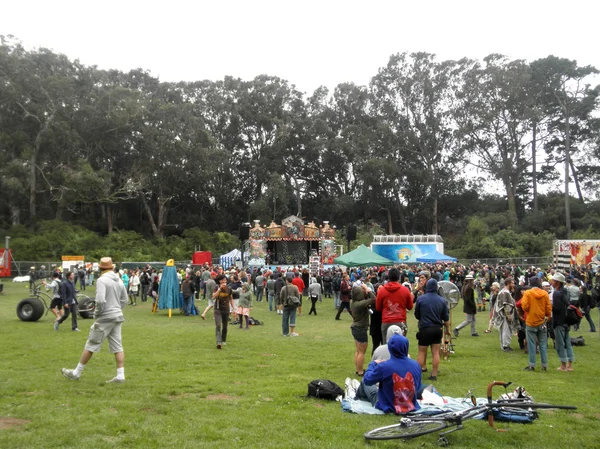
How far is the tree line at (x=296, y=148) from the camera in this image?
139 ft

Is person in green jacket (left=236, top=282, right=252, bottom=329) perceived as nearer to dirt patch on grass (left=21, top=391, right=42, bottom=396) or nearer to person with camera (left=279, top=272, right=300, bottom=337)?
person with camera (left=279, top=272, right=300, bottom=337)

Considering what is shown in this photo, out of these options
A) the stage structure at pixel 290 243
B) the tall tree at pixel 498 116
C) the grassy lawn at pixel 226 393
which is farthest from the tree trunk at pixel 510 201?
the grassy lawn at pixel 226 393

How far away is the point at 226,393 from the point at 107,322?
1.66 meters

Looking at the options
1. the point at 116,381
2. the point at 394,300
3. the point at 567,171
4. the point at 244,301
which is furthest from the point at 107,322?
the point at 567,171

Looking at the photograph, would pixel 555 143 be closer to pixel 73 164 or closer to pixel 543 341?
pixel 73 164

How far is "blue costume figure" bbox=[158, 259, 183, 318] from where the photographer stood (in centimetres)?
1611

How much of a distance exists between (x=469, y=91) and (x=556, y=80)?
7.87m

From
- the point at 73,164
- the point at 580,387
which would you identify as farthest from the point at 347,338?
the point at 73,164

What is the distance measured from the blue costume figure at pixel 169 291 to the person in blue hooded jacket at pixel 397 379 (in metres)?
11.4

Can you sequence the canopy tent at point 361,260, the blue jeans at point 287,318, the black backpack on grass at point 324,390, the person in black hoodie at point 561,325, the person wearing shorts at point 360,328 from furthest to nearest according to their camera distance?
the canopy tent at point 361,260, the blue jeans at point 287,318, the person in black hoodie at point 561,325, the person wearing shorts at point 360,328, the black backpack on grass at point 324,390

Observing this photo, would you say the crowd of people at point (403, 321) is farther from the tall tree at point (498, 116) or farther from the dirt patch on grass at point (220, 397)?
the tall tree at point (498, 116)

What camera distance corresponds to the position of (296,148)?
2188 inches

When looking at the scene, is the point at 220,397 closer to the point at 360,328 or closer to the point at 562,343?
the point at 360,328

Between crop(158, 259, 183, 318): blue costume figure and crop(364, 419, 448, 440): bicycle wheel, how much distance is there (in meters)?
12.2
